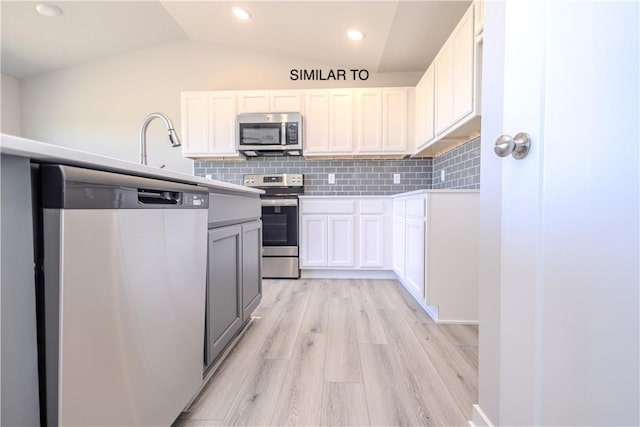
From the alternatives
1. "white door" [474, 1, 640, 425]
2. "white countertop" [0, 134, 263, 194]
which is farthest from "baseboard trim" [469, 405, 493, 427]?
"white countertop" [0, 134, 263, 194]

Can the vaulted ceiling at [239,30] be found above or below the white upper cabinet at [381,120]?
above

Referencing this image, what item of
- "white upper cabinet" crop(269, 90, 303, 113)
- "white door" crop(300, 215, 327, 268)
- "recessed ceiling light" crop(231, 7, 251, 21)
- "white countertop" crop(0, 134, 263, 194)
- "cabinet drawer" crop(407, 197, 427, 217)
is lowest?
"white door" crop(300, 215, 327, 268)

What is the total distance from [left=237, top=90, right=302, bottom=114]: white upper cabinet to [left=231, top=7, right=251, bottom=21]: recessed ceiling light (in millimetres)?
688

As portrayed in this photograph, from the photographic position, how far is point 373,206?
9.85 ft

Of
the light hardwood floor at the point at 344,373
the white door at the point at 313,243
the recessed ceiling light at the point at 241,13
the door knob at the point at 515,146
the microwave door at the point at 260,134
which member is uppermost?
the recessed ceiling light at the point at 241,13

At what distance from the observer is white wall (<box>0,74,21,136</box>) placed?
12.4 feet

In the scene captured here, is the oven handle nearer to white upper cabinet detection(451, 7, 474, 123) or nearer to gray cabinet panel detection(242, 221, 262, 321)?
gray cabinet panel detection(242, 221, 262, 321)

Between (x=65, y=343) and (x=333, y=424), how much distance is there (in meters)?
0.86

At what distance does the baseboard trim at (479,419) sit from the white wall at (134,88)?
11.1 feet

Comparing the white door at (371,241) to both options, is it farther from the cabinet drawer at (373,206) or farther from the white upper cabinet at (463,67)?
the white upper cabinet at (463,67)

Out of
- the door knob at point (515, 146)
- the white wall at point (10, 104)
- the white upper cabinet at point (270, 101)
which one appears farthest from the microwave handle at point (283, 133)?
the white wall at point (10, 104)

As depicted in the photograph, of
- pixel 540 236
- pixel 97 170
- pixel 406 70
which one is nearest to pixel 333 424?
pixel 540 236

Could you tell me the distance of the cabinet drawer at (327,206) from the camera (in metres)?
3.01

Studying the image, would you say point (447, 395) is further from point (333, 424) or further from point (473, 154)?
point (473, 154)
